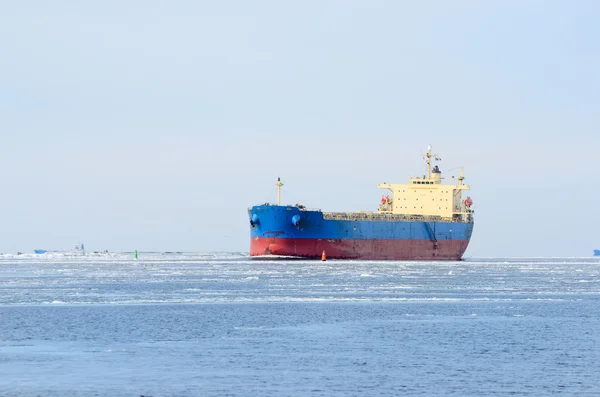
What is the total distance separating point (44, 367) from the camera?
20.7 meters

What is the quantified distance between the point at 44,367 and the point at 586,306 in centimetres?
2155

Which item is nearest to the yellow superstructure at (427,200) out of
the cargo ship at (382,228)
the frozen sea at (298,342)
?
the cargo ship at (382,228)

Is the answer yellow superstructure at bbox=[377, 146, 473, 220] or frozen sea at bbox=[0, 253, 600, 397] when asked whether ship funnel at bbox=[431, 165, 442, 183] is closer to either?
yellow superstructure at bbox=[377, 146, 473, 220]

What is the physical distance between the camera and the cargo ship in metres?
82.4

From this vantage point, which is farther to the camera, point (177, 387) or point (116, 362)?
point (116, 362)

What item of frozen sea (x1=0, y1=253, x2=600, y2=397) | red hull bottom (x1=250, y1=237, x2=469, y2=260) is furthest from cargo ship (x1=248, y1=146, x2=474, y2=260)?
frozen sea (x1=0, y1=253, x2=600, y2=397)

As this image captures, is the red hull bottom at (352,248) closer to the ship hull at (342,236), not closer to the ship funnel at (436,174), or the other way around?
the ship hull at (342,236)

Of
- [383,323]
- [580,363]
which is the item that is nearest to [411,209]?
[383,323]

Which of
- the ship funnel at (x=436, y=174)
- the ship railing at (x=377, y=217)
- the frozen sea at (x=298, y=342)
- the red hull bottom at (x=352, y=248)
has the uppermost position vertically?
the ship funnel at (x=436, y=174)

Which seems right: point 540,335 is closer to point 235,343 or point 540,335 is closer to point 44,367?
point 235,343

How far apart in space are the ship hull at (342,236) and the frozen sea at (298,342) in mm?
37806

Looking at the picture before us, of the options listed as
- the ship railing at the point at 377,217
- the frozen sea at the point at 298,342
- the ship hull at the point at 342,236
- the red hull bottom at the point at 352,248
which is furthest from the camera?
the ship railing at the point at 377,217

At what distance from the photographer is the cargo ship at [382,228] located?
82438 mm

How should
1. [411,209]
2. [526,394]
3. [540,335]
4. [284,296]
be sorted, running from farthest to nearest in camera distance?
[411,209], [284,296], [540,335], [526,394]
